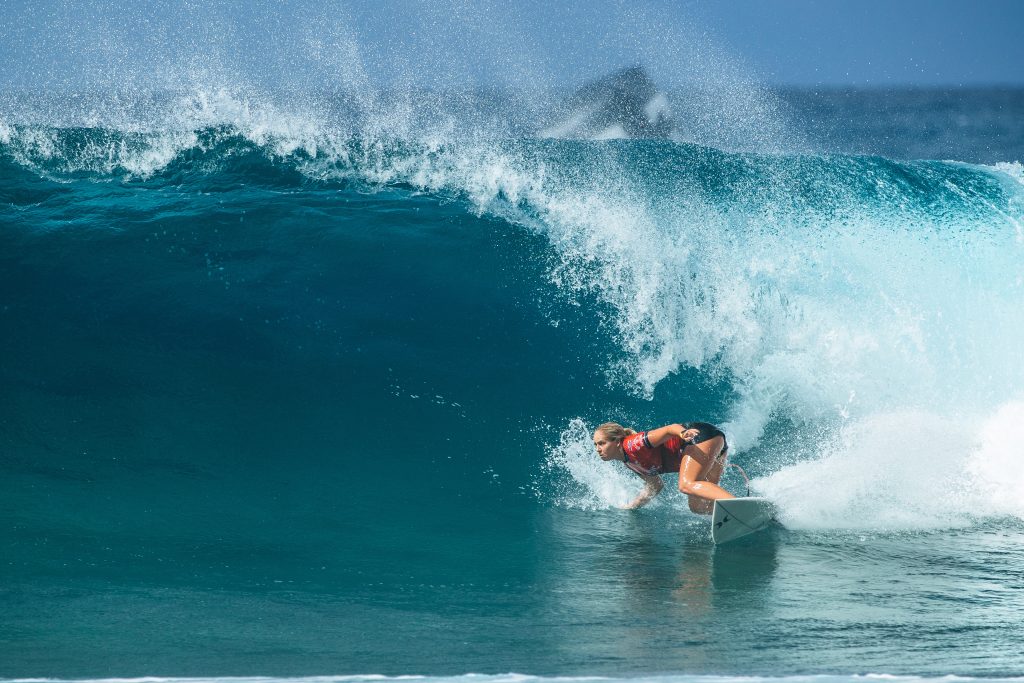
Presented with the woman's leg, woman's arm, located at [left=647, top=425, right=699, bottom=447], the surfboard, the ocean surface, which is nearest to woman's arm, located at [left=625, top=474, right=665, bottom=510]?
the ocean surface

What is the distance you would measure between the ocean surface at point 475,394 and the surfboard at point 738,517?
0.50 ft

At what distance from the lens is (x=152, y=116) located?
1105 cm

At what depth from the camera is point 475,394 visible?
25.6ft

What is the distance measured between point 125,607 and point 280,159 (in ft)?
23.0

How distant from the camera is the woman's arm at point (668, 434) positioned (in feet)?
18.6

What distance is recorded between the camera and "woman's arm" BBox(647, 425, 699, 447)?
5660 mm

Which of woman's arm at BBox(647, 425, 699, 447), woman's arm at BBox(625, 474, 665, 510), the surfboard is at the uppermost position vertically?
woman's arm at BBox(647, 425, 699, 447)

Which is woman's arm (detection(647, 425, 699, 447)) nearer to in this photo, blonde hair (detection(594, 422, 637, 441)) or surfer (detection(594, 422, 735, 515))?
surfer (detection(594, 422, 735, 515))

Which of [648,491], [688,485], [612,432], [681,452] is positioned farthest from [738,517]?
[612,432]

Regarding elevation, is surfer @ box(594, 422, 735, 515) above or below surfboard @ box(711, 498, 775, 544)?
above

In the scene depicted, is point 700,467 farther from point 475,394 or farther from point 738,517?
point 475,394

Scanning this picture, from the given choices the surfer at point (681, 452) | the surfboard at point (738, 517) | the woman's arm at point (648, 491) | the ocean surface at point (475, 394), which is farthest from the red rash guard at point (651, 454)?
the surfboard at point (738, 517)

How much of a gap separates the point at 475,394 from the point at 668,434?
8.08 ft

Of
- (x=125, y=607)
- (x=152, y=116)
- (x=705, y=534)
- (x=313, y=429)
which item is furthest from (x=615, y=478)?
(x=152, y=116)
